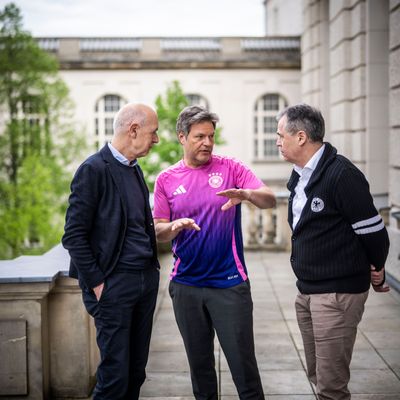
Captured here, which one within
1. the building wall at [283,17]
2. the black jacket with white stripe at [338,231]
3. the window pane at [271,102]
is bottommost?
the black jacket with white stripe at [338,231]

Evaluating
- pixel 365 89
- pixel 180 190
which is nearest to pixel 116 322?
pixel 180 190

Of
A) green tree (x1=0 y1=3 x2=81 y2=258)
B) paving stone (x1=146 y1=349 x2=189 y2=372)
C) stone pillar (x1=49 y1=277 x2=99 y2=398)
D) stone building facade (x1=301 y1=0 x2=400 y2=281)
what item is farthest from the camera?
green tree (x1=0 y1=3 x2=81 y2=258)

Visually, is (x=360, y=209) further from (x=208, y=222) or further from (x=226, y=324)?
(x=226, y=324)

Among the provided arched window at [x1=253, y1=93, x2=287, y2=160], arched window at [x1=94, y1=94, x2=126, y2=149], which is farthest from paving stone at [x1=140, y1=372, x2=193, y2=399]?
arched window at [x1=94, y1=94, x2=126, y2=149]

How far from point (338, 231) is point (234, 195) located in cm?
60

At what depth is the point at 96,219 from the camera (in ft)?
12.0

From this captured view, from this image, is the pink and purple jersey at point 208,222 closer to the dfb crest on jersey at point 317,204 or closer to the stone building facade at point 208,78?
the dfb crest on jersey at point 317,204

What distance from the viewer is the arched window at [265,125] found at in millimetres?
34344

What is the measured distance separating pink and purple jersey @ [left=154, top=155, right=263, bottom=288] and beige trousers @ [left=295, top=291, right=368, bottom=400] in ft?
1.75

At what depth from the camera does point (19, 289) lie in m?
4.43

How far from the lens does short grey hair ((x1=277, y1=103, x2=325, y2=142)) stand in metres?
3.64

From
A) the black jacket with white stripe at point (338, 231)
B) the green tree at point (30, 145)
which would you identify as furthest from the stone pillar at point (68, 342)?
the green tree at point (30, 145)

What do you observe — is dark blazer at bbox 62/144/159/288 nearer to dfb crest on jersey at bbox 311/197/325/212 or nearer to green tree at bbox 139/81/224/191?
dfb crest on jersey at bbox 311/197/325/212

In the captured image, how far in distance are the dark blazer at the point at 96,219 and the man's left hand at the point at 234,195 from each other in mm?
560
